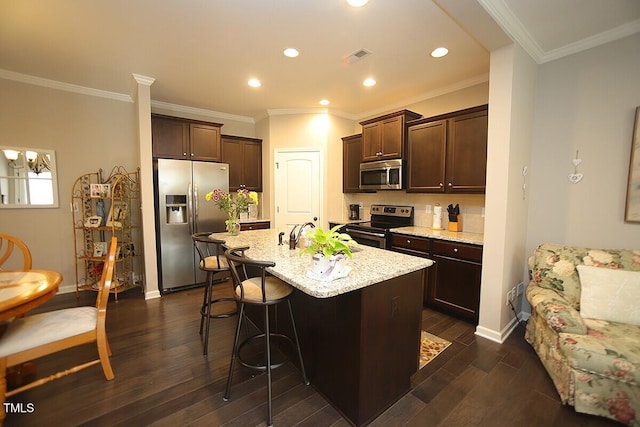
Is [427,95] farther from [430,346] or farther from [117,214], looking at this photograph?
[117,214]

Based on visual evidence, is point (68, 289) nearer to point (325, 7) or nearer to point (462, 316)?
point (325, 7)

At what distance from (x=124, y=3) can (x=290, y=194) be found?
3.04 metres

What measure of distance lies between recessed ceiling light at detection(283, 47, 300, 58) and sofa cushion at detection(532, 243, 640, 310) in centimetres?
296

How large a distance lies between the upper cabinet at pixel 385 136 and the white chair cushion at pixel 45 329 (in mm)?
3529

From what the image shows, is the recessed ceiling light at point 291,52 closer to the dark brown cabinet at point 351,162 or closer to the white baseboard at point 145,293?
the dark brown cabinet at point 351,162

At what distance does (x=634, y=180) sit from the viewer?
7.25ft

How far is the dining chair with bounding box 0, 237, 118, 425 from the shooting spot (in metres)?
1.55

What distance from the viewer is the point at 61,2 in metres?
2.00

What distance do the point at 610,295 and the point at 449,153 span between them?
73.6 inches

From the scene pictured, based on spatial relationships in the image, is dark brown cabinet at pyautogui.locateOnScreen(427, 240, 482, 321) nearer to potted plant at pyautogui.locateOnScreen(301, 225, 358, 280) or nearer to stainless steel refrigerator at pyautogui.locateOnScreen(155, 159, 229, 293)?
potted plant at pyautogui.locateOnScreen(301, 225, 358, 280)

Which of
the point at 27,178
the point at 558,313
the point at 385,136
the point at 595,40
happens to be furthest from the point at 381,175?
the point at 27,178

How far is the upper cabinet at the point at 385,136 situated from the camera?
3621mm

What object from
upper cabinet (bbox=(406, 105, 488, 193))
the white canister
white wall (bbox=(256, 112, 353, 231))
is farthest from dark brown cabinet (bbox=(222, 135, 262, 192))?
the white canister

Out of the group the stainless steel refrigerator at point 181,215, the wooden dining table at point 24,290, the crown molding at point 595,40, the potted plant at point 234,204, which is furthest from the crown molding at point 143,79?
the crown molding at point 595,40
